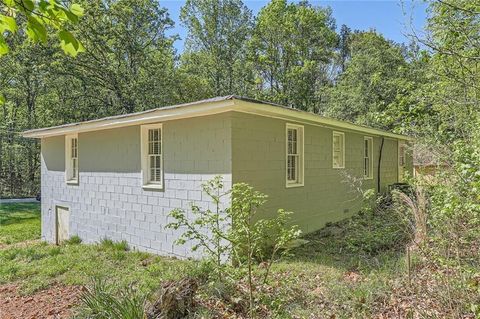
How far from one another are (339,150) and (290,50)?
16675 mm

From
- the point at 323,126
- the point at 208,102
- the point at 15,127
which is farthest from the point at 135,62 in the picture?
the point at 208,102

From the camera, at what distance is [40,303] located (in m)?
5.14

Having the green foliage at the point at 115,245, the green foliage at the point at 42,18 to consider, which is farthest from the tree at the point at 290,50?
the green foliage at the point at 42,18

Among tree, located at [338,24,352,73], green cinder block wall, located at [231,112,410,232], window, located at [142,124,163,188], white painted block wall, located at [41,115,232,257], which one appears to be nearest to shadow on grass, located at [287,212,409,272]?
green cinder block wall, located at [231,112,410,232]

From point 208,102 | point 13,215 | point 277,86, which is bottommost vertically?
point 13,215

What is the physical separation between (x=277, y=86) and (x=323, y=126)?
17.3 m

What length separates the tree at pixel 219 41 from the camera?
977 inches

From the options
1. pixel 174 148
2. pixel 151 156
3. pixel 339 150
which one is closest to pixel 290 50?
pixel 339 150

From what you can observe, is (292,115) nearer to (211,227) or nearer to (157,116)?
Result: (157,116)

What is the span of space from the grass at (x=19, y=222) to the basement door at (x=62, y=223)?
6.45ft

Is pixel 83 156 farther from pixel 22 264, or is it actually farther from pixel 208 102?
pixel 208 102

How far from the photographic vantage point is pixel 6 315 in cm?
485

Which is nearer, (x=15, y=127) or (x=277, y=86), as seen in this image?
(x=15, y=127)

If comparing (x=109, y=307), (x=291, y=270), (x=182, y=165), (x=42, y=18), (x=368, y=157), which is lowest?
(x=291, y=270)
